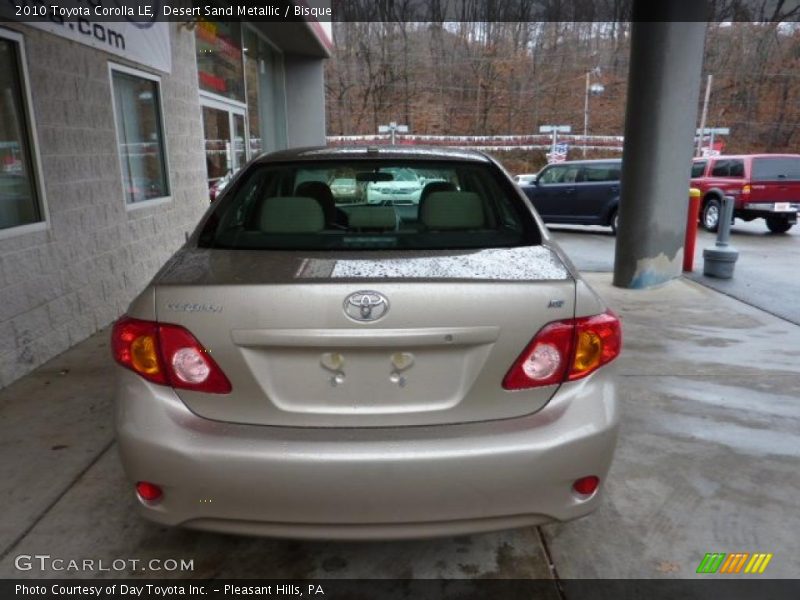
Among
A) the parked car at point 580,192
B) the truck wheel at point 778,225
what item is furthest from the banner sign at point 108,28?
the truck wheel at point 778,225

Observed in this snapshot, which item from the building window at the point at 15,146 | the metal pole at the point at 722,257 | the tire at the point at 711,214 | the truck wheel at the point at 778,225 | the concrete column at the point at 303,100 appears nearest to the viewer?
the building window at the point at 15,146

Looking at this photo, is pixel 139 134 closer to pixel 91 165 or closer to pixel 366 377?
pixel 91 165

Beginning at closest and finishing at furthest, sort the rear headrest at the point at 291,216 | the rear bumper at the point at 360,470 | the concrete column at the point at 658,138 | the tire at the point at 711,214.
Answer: the rear bumper at the point at 360,470
the rear headrest at the point at 291,216
the concrete column at the point at 658,138
the tire at the point at 711,214

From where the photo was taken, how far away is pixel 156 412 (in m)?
1.98

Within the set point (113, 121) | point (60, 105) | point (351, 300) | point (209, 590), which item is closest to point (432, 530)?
point (351, 300)

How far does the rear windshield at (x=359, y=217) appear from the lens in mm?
2500

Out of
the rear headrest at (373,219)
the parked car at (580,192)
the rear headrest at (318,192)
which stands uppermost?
the rear headrest at (318,192)

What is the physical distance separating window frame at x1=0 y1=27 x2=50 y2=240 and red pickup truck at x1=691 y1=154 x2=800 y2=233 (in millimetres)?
12259

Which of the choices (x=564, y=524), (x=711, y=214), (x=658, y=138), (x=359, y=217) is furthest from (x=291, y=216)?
(x=711, y=214)

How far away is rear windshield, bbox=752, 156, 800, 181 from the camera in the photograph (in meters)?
13.3

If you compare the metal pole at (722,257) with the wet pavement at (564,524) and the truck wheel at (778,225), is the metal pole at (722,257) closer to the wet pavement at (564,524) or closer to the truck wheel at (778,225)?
the wet pavement at (564,524)

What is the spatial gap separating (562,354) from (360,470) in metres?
0.74

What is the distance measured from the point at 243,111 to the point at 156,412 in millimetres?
10574

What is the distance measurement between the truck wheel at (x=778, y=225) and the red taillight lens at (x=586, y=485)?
13.7 m
